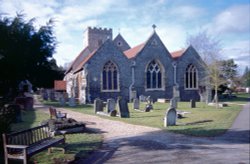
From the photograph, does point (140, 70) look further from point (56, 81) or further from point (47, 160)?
point (47, 160)

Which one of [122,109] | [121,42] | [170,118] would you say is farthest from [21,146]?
[121,42]

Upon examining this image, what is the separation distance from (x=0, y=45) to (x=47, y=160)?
3.32 m

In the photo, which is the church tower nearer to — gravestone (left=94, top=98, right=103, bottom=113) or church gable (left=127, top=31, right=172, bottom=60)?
church gable (left=127, top=31, right=172, bottom=60)

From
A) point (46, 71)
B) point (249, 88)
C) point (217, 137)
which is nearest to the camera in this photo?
point (46, 71)

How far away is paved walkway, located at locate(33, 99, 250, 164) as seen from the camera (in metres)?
7.05

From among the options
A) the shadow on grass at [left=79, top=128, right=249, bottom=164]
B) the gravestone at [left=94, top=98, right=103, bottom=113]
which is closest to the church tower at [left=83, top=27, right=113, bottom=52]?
the gravestone at [left=94, top=98, right=103, bottom=113]

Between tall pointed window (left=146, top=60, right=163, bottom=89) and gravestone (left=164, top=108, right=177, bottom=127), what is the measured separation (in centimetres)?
2106

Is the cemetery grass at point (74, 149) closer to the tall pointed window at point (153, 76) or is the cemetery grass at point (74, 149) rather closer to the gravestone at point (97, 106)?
the gravestone at point (97, 106)

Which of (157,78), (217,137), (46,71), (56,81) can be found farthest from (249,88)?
(46,71)

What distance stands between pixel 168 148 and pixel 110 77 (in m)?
24.6

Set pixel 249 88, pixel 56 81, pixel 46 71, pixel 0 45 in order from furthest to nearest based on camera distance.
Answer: pixel 249 88 → pixel 56 81 → pixel 46 71 → pixel 0 45

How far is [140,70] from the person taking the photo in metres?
33.8

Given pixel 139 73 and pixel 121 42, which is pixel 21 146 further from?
pixel 121 42

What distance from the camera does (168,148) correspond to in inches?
328
